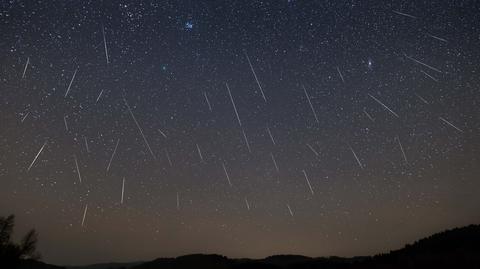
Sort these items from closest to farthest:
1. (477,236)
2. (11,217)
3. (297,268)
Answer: (11,217), (477,236), (297,268)

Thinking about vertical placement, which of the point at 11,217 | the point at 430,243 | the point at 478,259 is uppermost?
the point at 11,217

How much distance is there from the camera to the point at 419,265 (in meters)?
12.8

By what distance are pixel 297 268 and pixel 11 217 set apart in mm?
15225

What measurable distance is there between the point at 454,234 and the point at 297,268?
8.63 metres

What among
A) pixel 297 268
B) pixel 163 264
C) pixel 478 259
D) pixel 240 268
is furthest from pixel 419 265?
pixel 163 264

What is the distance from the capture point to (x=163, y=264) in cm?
3406

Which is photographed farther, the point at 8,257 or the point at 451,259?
the point at 8,257

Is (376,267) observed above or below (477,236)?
below

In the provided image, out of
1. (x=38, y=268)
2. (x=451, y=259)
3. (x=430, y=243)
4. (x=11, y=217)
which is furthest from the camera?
(x=38, y=268)

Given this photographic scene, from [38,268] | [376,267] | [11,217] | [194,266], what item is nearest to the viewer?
[376,267]

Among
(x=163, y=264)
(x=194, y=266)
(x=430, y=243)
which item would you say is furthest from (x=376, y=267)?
(x=163, y=264)

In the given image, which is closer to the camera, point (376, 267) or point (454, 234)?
point (376, 267)

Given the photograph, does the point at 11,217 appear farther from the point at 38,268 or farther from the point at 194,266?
the point at 194,266

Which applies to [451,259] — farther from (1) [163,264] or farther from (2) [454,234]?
(1) [163,264]
